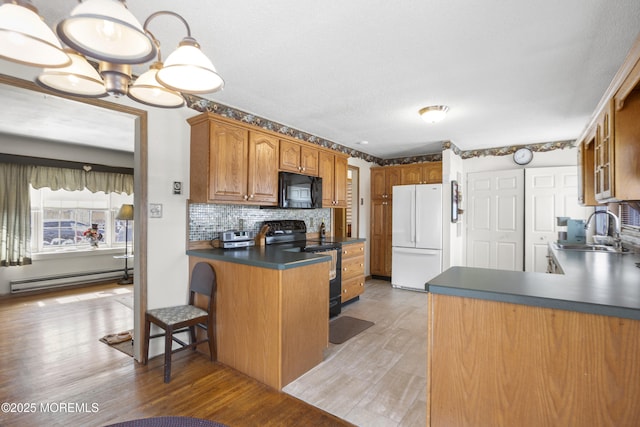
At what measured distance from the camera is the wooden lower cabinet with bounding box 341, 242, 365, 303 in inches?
158

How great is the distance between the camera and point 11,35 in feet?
3.03

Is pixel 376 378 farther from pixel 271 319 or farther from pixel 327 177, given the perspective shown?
pixel 327 177

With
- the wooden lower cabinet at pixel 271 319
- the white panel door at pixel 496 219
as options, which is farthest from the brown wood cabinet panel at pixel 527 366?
the white panel door at pixel 496 219

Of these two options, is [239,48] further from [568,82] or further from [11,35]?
[568,82]

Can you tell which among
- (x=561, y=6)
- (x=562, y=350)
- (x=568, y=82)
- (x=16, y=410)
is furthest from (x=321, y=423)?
(x=568, y=82)

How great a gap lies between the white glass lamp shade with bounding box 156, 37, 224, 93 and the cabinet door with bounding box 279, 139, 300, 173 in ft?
6.94

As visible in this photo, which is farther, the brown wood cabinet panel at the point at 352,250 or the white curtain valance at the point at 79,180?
the white curtain valance at the point at 79,180

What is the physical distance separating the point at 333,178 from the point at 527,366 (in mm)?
3362

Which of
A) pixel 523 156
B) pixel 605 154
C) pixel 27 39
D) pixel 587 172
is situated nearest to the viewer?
pixel 27 39

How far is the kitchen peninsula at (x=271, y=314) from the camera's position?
2.18m

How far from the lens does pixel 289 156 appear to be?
355cm

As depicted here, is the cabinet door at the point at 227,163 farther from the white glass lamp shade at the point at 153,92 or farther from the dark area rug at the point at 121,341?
the dark area rug at the point at 121,341

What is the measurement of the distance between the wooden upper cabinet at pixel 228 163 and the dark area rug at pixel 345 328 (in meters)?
1.58

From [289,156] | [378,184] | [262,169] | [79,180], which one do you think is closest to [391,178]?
[378,184]
